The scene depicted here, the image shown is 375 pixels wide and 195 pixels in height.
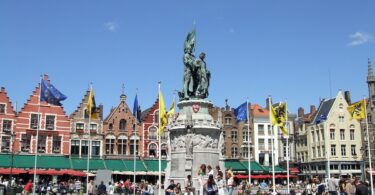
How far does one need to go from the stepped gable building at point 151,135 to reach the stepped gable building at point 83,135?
225 inches

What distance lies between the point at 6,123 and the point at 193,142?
33535mm

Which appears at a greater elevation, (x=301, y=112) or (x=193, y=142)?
(x=301, y=112)

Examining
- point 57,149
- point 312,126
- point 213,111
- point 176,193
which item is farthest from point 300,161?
point 176,193

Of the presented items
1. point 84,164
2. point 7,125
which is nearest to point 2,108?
point 7,125

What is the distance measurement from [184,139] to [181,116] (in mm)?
1541

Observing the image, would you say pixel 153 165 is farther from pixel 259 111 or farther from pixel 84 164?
pixel 259 111

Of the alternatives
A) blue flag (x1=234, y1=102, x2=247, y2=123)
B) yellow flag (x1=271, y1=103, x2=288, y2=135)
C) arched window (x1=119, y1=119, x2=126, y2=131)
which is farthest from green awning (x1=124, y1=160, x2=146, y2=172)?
yellow flag (x1=271, y1=103, x2=288, y2=135)

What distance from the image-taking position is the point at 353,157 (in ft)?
209

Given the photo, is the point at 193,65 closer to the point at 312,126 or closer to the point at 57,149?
the point at 57,149

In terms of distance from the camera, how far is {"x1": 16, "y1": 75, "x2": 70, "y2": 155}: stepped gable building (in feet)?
172

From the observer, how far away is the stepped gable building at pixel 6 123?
51.2 m

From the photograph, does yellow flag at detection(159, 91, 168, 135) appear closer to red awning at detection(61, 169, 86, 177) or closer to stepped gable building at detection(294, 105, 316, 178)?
red awning at detection(61, 169, 86, 177)

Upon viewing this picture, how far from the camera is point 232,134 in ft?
215

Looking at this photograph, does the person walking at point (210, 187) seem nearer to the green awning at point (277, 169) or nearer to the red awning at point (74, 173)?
the red awning at point (74, 173)
